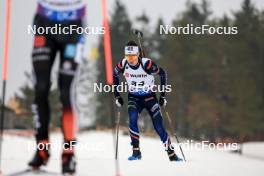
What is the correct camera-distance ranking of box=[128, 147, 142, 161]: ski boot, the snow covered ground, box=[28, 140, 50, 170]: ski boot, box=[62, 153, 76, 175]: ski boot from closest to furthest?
box=[62, 153, 76, 175]: ski boot, box=[28, 140, 50, 170]: ski boot, the snow covered ground, box=[128, 147, 142, 161]: ski boot

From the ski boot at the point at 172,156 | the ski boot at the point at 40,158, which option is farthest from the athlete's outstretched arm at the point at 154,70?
the ski boot at the point at 40,158

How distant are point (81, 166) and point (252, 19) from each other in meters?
33.4

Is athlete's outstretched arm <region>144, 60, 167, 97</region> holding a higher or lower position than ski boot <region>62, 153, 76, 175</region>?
higher

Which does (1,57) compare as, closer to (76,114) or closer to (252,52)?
(76,114)

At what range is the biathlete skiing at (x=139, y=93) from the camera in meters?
6.07

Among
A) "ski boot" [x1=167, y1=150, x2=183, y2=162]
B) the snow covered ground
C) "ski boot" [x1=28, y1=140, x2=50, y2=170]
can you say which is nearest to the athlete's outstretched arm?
"ski boot" [x1=167, y1=150, x2=183, y2=162]

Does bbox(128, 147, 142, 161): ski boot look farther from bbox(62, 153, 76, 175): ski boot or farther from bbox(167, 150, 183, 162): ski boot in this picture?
bbox(62, 153, 76, 175): ski boot

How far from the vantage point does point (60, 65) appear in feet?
14.7

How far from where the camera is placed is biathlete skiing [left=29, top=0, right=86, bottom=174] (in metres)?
4.43

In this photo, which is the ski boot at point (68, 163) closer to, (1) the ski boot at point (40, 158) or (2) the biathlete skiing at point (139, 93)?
(1) the ski boot at point (40, 158)

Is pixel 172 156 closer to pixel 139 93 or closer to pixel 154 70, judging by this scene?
pixel 139 93

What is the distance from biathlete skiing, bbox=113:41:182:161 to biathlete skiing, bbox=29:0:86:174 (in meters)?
1.53

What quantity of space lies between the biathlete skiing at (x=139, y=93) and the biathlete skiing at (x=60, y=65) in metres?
1.53

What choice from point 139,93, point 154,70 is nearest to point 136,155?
point 139,93
